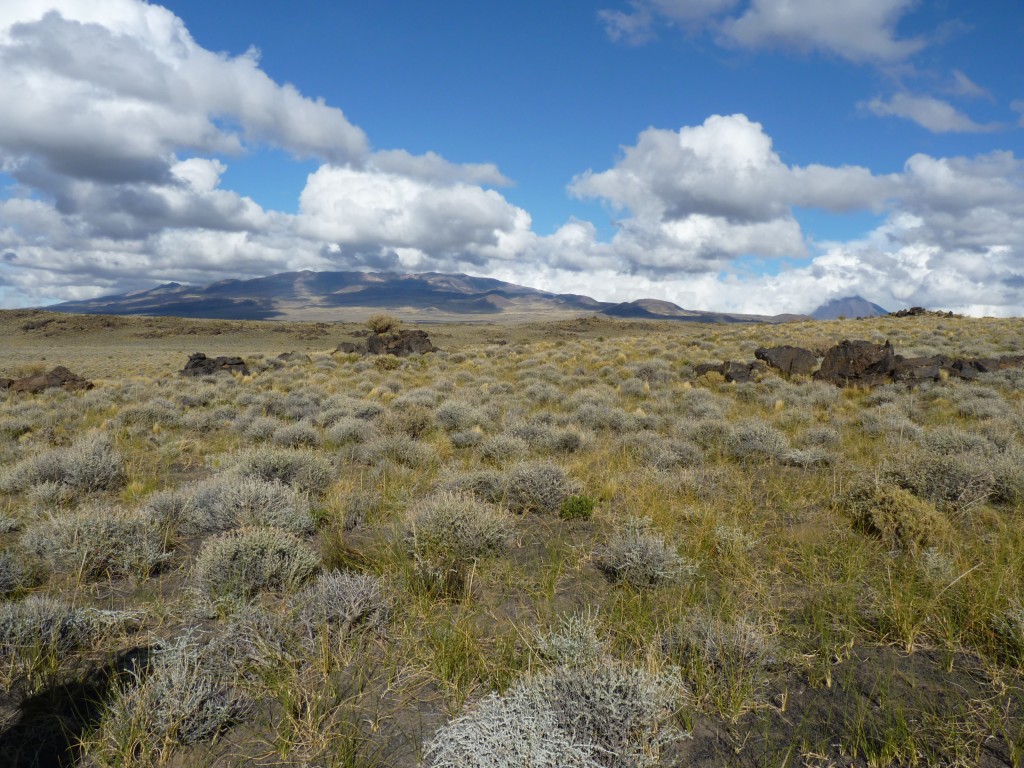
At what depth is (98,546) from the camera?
15.2ft

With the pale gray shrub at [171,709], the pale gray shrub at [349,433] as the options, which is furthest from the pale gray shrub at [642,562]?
the pale gray shrub at [349,433]

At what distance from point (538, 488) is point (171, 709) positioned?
13.6 feet

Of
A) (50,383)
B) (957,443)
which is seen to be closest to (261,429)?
(957,443)

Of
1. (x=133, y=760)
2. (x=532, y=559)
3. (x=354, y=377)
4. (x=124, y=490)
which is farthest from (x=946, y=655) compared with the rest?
(x=354, y=377)

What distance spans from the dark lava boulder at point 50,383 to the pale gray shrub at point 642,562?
2013cm

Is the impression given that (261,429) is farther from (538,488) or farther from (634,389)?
(634,389)

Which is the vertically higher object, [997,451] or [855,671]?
[997,451]

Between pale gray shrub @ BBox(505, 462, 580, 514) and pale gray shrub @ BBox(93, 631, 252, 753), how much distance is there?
11.7ft

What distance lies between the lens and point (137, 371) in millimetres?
27031

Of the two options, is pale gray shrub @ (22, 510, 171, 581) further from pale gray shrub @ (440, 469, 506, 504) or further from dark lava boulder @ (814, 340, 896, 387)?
dark lava boulder @ (814, 340, 896, 387)

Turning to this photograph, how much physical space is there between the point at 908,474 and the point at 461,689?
217 inches

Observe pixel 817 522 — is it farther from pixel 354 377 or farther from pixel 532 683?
pixel 354 377

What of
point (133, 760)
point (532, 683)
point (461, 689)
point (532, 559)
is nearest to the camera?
point (133, 760)

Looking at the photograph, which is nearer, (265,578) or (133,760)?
(133,760)
